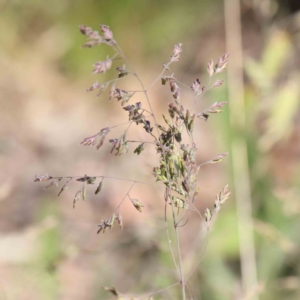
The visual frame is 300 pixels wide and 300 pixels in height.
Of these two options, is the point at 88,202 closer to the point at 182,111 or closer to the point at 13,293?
the point at 13,293

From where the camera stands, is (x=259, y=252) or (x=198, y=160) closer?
(x=259, y=252)

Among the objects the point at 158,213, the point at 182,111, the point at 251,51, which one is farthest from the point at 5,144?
the point at 251,51

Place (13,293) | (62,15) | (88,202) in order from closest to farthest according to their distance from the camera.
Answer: (13,293) → (88,202) → (62,15)

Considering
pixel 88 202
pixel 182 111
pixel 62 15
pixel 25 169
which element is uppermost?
pixel 62 15

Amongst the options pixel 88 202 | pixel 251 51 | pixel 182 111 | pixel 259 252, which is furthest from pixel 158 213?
pixel 251 51

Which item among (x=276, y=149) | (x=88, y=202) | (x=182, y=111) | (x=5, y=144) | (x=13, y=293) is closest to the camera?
(x=182, y=111)

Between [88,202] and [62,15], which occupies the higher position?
[62,15]

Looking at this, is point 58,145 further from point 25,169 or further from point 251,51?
point 251,51
